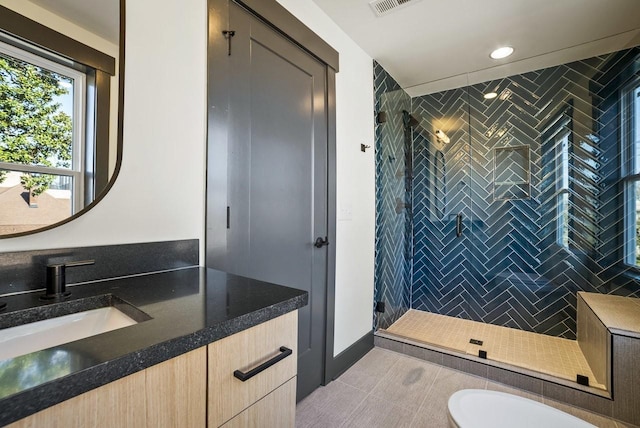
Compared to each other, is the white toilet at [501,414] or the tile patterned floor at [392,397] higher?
the white toilet at [501,414]

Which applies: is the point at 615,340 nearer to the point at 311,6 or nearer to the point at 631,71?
the point at 631,71

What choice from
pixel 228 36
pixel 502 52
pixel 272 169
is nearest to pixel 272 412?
pixel 272 169

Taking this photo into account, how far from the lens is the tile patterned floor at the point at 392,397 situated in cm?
173

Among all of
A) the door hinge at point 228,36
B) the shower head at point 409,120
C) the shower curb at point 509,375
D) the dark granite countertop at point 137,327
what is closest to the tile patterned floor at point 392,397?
the shower curb at point 509,375

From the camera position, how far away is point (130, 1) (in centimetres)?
109

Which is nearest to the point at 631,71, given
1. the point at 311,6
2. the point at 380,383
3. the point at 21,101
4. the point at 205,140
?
the point at 311,6

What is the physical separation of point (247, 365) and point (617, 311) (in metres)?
2.64

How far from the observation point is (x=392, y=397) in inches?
76.9

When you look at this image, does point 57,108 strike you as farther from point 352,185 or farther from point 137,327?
point 352,185

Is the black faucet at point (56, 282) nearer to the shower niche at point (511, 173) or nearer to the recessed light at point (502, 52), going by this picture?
the recessed light at point (502, 52)

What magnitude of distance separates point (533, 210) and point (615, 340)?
4.89 feet

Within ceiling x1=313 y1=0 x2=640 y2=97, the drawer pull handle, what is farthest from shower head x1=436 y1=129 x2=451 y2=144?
the drawer pull handle

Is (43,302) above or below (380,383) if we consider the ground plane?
above

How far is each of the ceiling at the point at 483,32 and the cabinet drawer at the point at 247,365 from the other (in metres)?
2.03
